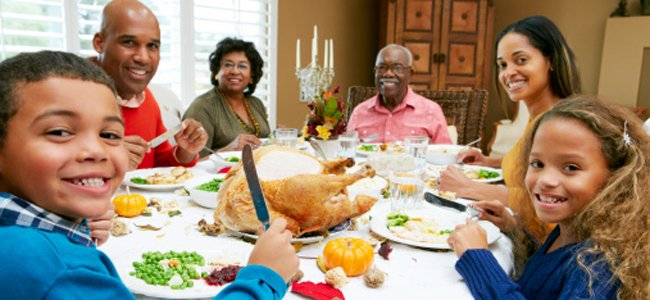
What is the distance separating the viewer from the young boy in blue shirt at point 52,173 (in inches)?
25.4

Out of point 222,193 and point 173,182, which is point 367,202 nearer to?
point 222,193

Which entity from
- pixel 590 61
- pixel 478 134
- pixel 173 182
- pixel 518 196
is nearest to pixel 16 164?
pixel 173 182

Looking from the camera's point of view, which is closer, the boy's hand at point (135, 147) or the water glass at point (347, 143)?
the boy's hand at point (135, 147)

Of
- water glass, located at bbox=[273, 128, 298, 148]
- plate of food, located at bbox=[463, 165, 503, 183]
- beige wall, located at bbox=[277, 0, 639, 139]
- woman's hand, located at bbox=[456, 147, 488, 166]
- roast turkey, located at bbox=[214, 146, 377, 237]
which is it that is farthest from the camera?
beige wall, located at bbox=[277, 0, 639, 139]

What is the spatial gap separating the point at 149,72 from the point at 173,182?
0.80 m

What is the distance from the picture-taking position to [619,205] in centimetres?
107

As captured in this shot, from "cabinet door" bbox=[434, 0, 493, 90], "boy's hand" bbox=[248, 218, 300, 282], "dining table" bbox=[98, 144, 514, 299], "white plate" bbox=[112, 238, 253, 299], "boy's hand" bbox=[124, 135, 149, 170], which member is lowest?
"dining table" bbox=[98, 144, 514, 299]

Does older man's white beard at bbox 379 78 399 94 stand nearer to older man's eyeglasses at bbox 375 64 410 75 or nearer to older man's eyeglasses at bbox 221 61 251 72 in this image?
older man's eyeglasses at bbox 375 64 410 75

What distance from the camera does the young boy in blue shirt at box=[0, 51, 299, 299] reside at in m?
0.64

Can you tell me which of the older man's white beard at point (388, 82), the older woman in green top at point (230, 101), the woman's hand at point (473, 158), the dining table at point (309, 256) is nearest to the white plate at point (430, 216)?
the dining table at point (309, 256)

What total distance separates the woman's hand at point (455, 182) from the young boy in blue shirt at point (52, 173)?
129 cm

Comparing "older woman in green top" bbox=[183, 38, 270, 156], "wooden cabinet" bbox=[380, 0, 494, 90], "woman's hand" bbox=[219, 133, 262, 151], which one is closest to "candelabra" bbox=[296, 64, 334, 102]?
"older woman in green top" bbox=[183, 38, 270, 156]

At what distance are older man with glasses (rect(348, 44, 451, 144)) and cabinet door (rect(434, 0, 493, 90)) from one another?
1416 millimetres

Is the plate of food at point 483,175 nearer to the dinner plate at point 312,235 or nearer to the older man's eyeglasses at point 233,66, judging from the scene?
the dinner plate at point 312,235
